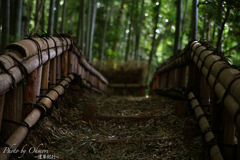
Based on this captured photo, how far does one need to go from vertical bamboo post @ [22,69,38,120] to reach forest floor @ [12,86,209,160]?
131 millimetres

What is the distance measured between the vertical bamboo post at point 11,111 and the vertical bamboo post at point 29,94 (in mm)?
84

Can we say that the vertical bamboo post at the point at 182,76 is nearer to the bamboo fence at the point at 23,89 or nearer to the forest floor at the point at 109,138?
the forest floor at the point at 109,138

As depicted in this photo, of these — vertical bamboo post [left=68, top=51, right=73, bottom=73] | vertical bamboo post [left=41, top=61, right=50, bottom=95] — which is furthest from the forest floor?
vertical bamboo post [left=68, top=51, right=73, bottom=73]

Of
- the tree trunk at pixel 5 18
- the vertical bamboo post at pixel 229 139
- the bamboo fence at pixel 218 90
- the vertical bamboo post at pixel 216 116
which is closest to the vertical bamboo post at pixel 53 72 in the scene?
the tree trunk at pixel 5 18

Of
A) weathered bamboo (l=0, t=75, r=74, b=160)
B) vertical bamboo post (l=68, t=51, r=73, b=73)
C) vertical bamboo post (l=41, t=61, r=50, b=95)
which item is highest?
vertical bamboo post (l=68, t=51, r=73, b=73)

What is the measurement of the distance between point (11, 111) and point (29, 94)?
209 millimetres

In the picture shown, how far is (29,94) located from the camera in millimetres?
1702

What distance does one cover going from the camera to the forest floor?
1616 mm

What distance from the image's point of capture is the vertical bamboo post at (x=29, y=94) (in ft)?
Answer: 5.50

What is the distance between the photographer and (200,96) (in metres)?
2.21

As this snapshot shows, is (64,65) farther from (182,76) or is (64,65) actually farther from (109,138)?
(182,76)

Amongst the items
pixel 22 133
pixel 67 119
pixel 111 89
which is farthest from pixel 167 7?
pixel 22 133

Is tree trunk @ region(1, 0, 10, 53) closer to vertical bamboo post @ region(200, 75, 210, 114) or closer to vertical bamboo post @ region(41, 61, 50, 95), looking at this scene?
vertical bamboo post @ region(41, 61, 50, 95)

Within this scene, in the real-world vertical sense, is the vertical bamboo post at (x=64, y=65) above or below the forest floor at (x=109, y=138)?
above
